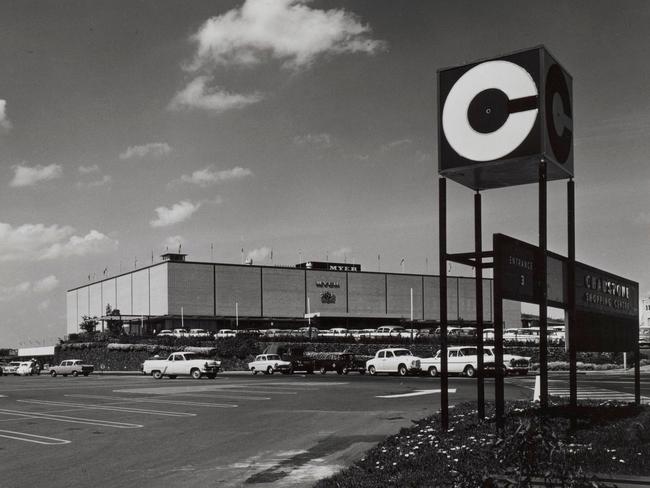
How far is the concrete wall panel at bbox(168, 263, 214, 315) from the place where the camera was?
10706 cm

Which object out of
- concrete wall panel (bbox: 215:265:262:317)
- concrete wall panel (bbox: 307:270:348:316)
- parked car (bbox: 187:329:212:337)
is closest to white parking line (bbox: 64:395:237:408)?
parked car (bbox: 187:329:212:337)

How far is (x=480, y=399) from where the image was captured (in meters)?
10.6

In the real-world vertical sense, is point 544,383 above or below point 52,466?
above

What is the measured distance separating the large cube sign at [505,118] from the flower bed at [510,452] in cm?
339

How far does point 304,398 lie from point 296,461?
40.4ft

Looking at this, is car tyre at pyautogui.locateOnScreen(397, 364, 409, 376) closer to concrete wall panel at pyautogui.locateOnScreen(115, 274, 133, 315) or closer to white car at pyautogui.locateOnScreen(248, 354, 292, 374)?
white car at pyautogui.locateOnScreen(248, 354, 292, 374)

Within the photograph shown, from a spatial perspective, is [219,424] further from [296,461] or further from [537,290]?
[537,290]

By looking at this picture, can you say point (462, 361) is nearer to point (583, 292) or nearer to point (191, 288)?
point (583, 292)

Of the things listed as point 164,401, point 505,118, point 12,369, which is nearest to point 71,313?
point 12,369

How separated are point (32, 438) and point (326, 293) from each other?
10310 centimetres

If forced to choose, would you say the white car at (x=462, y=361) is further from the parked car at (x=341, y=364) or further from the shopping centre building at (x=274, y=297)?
the shopping centre building at (x=274, y=297)

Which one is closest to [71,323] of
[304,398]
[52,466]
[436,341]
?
[436,341]

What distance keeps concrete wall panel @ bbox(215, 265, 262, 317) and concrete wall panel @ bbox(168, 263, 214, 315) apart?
1458 millimetres

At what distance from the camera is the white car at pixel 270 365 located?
4619 centimetres
